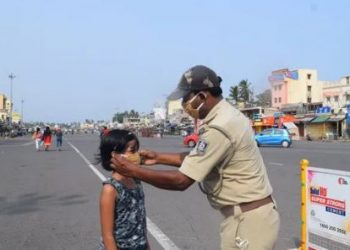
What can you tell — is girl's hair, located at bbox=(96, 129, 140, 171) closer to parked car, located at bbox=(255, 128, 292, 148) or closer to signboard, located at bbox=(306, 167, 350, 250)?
signboard, located at bbox=(306, 167, 350, 250)

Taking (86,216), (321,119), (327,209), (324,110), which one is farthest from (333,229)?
(324,110)

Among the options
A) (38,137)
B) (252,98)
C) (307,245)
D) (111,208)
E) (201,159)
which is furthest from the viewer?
(252,98)

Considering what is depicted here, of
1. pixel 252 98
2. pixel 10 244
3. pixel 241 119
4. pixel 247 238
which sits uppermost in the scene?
pixel 252 98

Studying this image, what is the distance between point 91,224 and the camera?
340 inches

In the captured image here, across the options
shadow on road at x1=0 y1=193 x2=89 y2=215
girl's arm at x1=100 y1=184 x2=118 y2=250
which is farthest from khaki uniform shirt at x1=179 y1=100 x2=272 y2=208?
shadow on road at x1=0 y1=193 x2=89 y2=215

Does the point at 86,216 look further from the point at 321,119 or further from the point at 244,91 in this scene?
the point at 244,91

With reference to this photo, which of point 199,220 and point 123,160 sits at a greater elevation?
point 123,160

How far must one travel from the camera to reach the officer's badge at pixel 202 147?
3062mm

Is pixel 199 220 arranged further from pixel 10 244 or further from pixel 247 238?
pixel 247 238

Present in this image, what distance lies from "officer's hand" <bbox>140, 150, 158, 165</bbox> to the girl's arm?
17.8 inches

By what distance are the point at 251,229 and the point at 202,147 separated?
0.55m

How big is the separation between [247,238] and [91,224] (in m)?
5.80

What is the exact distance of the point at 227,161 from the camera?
3.12 m

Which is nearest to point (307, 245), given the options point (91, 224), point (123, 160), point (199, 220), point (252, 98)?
point (199, 220)
